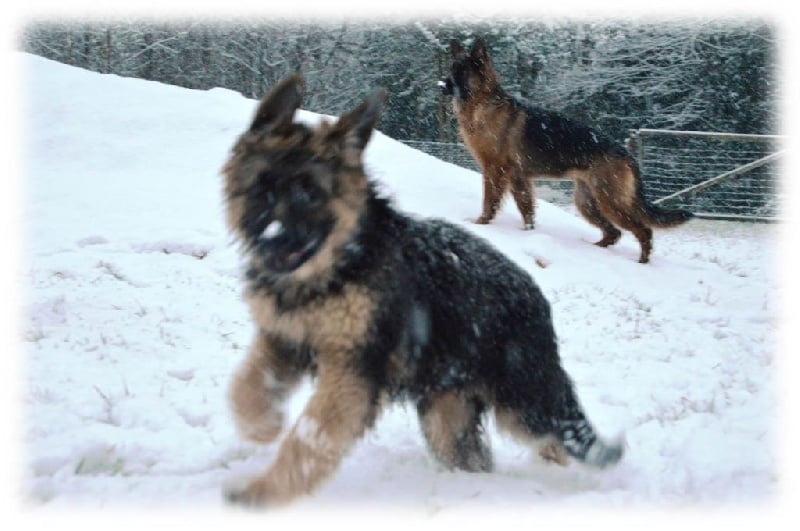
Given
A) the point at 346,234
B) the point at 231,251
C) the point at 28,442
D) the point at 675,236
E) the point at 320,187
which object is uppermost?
the point at 320,187

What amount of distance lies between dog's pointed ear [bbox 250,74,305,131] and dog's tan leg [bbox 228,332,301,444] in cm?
102

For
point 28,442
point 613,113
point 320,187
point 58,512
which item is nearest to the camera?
point 58,512

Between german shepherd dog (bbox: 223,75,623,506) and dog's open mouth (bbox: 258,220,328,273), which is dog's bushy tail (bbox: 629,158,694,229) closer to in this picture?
german shepherd dog (bbox: 223,75,623,506)

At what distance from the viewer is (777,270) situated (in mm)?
9516

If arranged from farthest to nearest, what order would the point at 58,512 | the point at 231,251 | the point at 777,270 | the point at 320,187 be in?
1. the point at 777,270
2. the point at 231,251
3. the point at 320,187
4. the point at 58,512

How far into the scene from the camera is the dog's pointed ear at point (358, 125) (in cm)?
317

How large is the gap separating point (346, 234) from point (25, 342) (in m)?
2.95

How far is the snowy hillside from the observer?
323cm

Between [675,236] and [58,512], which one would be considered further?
[675,236]

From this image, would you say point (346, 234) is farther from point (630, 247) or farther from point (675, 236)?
point (675, 236)

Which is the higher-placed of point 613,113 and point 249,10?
point 249,10

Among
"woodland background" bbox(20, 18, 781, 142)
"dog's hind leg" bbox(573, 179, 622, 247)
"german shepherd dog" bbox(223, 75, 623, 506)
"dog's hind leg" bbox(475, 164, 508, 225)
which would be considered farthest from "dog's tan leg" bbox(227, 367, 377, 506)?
"woodland background" bbox(20, 18, 781, 142)

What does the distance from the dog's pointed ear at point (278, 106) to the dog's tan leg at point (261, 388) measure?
1016mm

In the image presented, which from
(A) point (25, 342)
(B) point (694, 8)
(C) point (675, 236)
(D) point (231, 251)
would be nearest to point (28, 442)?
(A) point (25, 342)
